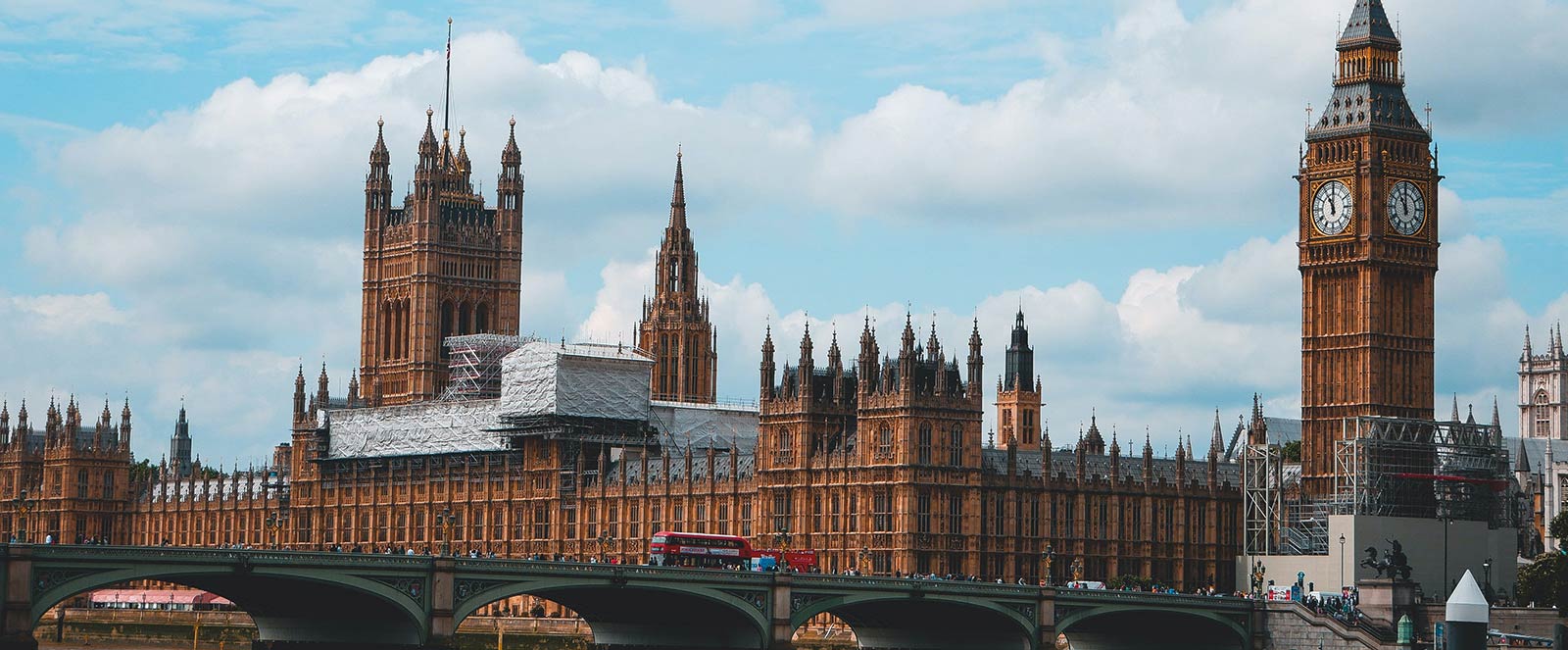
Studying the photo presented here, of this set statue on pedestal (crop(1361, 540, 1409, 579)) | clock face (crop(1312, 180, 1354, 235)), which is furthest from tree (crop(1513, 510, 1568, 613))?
clock face (crop(1312, 180, 1354, 235))

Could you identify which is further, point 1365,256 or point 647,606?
point 1365,256

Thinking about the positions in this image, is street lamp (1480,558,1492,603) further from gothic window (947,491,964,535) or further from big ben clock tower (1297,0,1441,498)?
gothic window (947,491,964,535)

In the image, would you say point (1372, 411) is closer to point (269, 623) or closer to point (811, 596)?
point (811, 596)

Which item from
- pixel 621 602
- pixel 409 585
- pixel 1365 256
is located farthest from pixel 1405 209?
pixel 409 585

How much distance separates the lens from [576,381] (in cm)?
17300

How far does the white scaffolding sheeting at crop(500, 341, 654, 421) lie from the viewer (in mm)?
172750

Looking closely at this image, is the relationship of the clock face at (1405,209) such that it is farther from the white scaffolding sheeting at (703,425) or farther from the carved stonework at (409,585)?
the carved stonework at (409,585)

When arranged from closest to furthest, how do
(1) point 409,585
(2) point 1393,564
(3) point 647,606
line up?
(1) point 409,585 < (3) point 647,606 < (2) point 1393,564

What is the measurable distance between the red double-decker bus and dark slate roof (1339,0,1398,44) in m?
45.3

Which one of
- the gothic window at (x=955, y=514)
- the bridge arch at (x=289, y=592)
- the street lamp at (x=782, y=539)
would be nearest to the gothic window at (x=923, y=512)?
the gothic window at (x=955, y=514)

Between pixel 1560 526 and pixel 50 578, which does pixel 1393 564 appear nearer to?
pixel 1560 526

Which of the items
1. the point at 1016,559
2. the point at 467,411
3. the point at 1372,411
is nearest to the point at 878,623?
the point at 1016,559

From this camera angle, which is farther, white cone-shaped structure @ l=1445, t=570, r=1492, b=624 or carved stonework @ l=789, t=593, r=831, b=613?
carved stonework @ l=789, t=593, r=831, b=613

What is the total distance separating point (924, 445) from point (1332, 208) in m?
25.4
